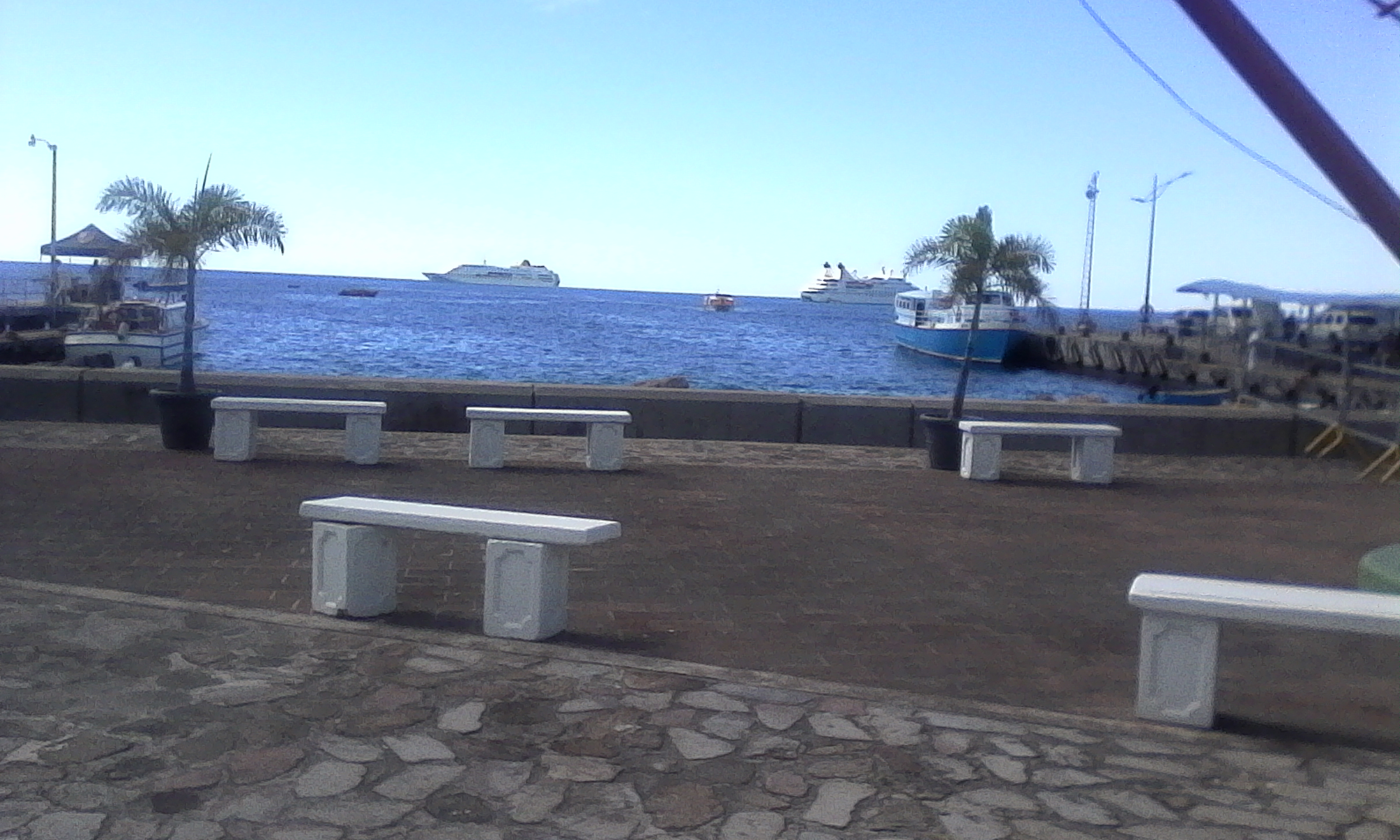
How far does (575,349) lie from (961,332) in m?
17.9

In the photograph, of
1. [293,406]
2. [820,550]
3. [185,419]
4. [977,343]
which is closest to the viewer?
[820,550]

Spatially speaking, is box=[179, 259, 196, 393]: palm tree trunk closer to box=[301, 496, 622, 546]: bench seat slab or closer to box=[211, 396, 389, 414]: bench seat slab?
box=[211, 396, 389, 414]: bench seat slab

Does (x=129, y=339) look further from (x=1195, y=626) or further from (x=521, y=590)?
(x=1195, y=626)

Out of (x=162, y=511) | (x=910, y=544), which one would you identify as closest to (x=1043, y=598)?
(x=910, y=544)

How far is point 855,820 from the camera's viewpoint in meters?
4.07

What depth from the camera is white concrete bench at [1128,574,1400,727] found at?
495 centimetres

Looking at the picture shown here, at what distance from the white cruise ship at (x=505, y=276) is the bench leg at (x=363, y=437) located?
15730cm

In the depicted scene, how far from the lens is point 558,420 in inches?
460

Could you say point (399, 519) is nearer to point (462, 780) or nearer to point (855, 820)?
point (462, 780)

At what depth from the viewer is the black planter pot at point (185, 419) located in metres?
11.9

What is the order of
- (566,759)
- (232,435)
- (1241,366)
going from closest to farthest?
(566,759), (232,435), (1241,366)

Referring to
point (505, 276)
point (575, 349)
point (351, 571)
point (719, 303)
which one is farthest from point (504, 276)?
point (351, 571)

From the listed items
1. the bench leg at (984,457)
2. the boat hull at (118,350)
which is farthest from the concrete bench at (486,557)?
the boat hull at (118,350)

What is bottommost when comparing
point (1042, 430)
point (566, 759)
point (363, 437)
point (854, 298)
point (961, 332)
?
point (566, 759)
